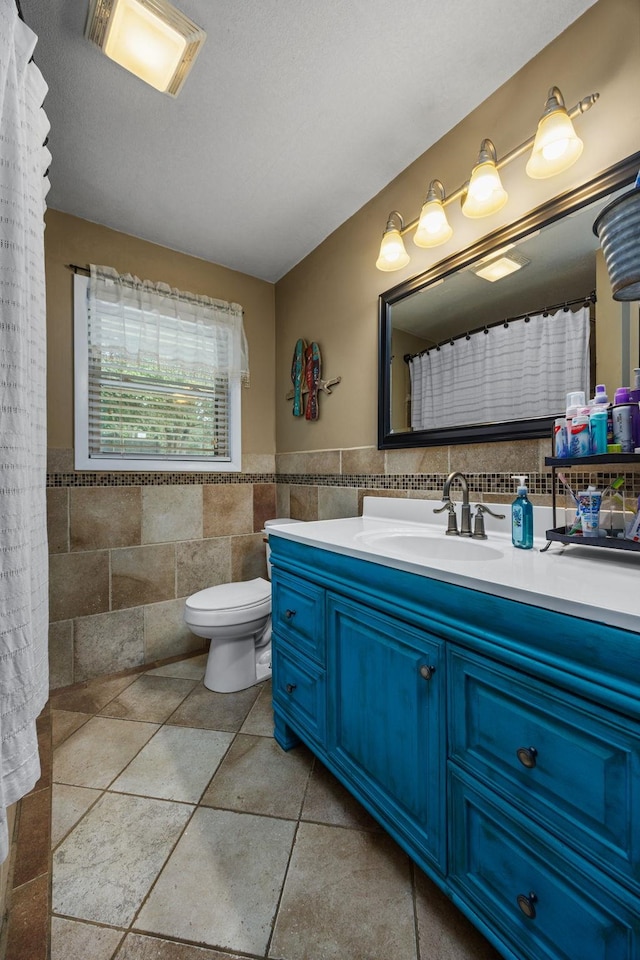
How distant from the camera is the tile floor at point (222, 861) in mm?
903

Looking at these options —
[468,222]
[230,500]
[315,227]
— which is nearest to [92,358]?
[230,500]

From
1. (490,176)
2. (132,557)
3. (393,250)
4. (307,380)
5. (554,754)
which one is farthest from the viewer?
(307,380)

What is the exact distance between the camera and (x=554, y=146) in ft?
3.64

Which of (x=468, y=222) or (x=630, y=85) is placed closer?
(x=630, y=85)

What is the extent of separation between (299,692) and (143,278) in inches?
92.4

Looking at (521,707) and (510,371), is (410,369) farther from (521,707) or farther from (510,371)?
(521,707)

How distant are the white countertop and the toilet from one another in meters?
0.63

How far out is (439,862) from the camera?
884 mm

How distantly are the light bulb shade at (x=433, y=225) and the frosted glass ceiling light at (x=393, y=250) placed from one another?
0.39 feet

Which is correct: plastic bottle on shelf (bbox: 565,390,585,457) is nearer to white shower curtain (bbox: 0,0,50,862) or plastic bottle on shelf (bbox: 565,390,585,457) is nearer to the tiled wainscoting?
white shower curtain (bbox: 0,0,50,862)

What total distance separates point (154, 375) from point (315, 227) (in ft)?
4.13

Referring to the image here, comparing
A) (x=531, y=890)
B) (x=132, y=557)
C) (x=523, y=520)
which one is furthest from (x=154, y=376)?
(x=531, y=890)

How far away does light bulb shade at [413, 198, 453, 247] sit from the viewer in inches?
56.6

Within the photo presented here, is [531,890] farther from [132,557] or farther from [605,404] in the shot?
[132,557]
